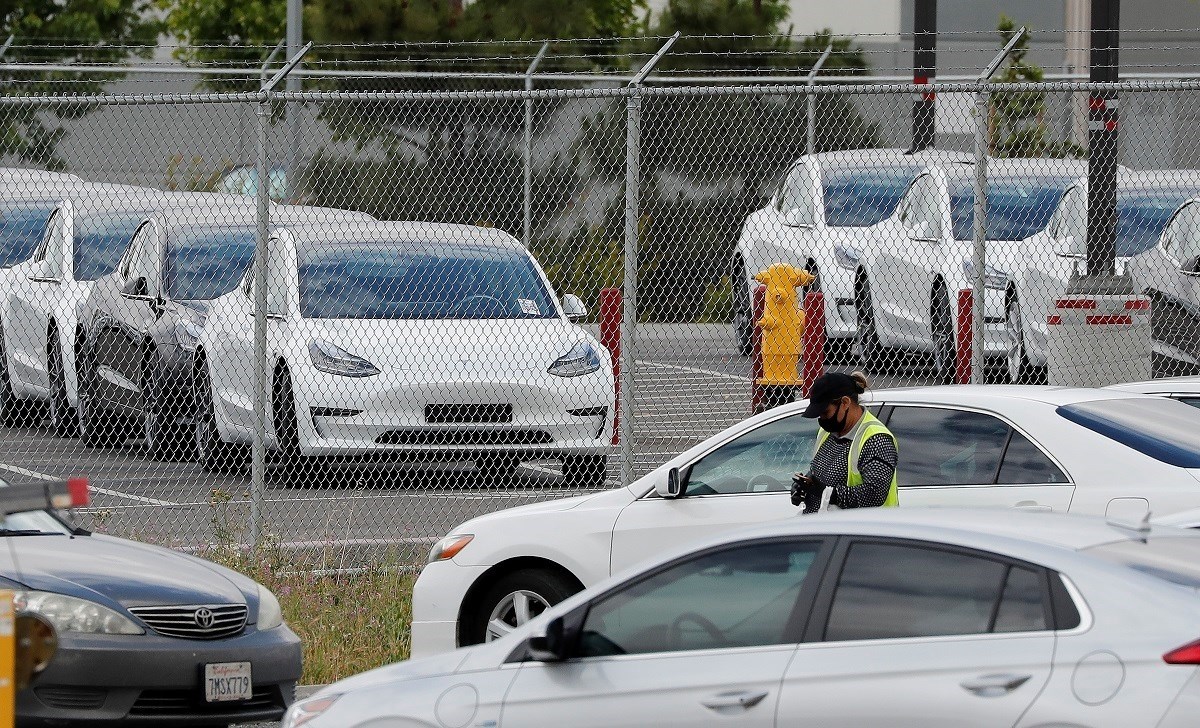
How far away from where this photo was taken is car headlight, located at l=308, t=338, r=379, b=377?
12.1 metres

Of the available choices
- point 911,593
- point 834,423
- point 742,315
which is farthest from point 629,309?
point 911,593

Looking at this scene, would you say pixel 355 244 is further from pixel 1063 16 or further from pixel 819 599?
pixel 1063 16

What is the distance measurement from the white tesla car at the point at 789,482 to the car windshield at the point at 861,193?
8863mm

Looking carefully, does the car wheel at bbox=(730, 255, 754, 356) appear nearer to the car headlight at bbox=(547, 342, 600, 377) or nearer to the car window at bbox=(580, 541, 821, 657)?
the car headlight at bbox=(547, 342, 600, 377)

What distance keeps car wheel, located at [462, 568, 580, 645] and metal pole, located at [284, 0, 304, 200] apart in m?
3.67

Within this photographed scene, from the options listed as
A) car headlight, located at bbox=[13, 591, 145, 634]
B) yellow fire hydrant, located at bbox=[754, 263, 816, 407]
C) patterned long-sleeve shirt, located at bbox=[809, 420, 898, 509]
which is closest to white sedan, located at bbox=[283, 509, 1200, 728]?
car headlight, located at bbox=[13, 591, 145, 634]

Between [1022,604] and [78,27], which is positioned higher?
[78,27]

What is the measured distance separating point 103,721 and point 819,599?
10.7 feet

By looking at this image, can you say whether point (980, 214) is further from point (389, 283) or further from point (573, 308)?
point (389, 283)

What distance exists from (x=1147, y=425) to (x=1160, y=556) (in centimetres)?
307

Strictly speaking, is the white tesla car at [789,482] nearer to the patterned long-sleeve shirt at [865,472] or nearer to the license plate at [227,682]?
the patterned long-sleeve shirt at [865,472]

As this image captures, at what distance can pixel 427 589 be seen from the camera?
879 centimetres

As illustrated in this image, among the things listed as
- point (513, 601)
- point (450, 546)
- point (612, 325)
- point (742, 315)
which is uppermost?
point (612, 325)

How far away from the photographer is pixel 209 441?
12789 millimetres
